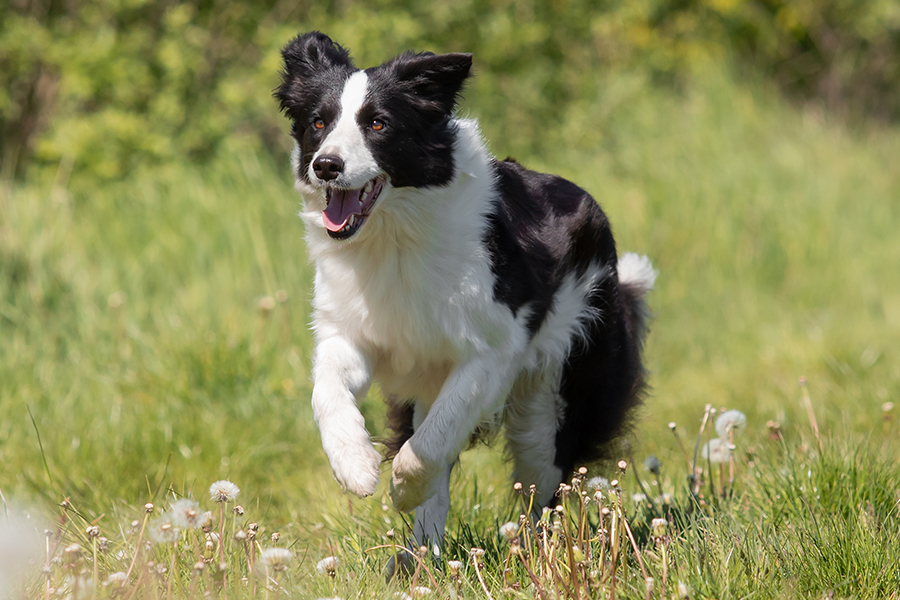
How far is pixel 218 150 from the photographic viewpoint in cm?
751

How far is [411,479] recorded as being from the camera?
2916mm

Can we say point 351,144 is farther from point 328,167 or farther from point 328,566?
point 328,566

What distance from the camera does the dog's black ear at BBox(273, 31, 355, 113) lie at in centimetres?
313

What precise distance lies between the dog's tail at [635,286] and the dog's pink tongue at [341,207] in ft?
4.53

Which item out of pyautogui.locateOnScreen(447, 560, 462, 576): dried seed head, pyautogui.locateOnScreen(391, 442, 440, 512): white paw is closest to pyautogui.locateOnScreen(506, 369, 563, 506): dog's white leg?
pyautogui.locateOnScreen(391, 442, 440, 512): white paw

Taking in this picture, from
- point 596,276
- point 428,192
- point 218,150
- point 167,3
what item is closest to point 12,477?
point 428,192

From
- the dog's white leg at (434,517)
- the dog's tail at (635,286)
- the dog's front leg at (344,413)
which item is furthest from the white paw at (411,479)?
the dog's tail at (635,286)

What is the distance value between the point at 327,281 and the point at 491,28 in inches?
235

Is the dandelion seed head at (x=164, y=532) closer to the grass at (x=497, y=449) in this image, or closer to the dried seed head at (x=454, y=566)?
the grass at (x=497, y=449)

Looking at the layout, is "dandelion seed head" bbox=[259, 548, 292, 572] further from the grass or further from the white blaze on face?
the white blaze on face

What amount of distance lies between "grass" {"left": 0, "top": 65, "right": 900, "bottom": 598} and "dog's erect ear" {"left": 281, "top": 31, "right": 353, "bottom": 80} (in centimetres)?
144

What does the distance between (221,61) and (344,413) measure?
6.15m

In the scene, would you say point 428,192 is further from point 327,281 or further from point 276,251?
point 276,251

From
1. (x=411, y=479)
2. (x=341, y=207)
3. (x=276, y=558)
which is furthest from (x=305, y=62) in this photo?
(x=276, y=558)
